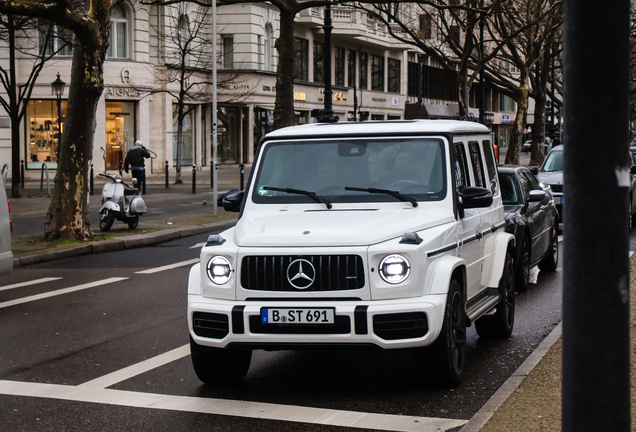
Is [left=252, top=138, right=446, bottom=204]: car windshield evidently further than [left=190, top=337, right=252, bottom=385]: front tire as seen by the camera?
Yes

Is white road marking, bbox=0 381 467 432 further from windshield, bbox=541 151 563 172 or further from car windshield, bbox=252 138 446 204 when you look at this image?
windshield, bbox=541 151 563 172

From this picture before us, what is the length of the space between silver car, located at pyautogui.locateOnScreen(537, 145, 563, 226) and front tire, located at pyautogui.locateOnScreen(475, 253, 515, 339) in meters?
10.2

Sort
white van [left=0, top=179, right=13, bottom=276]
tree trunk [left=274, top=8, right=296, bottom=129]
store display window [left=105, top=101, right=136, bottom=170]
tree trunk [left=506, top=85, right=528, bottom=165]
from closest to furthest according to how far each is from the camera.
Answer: white van [left=0, top=179, right=13, bottom=276], tree trunk [left=274, top=8, right=296, bottom=129], store display window [left=105, top=101, right=136, bottom=170], tree trunk [left=506, top=85, right=528, bottom=165]

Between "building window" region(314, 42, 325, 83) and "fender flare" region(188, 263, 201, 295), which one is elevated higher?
"building window" region(314, 42, 325, 83)

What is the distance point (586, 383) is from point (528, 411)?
235 centimetres

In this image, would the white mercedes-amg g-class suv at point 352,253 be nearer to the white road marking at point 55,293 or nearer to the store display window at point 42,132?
the white road marking at point 55,293

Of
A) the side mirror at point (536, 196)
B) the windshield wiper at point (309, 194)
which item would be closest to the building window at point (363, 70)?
the side mirror at point (536, 196)

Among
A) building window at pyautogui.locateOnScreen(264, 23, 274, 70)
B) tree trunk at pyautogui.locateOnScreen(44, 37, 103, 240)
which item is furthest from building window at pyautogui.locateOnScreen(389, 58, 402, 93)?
tree trunk at pyautogui.locateOnScreen(44, 37, 103, 240)

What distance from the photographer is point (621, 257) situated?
281cm

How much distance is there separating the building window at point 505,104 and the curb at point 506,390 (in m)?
89.1

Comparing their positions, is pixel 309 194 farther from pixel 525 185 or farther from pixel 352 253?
pixel 525 185

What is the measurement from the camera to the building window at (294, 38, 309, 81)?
51344mm

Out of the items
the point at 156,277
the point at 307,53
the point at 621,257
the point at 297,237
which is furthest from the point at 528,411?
the point at 307,53

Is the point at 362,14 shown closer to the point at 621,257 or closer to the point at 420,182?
the point at 420,182
